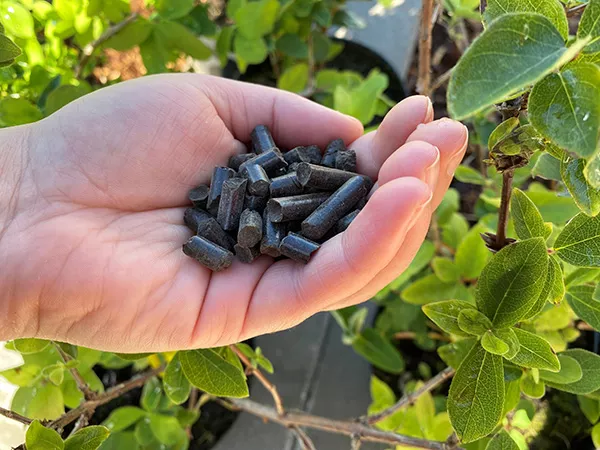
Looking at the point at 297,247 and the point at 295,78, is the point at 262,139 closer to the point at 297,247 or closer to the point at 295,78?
the point at 297,247

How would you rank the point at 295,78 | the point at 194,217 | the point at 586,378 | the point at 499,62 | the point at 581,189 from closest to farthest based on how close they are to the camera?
the point at 499,62 → the point at 581,189 → the point at 586,378 → the point at 194,217 → the point at 295,78

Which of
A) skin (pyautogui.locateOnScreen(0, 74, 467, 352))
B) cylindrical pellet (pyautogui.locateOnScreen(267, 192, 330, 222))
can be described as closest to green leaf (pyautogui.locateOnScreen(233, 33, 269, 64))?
skin (pyautogui.locateOnScreen(0, 74, 467, 352))

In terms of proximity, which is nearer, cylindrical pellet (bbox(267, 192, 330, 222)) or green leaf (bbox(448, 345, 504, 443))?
green leaf (bbox(448, 345, 504, 443))

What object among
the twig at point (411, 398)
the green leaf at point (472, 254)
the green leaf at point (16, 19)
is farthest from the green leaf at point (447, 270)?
the green leaf at point (16, 19)

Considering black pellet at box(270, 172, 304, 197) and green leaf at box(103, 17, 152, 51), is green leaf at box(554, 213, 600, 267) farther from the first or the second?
green leaf at box(103, 17, 152, 51)

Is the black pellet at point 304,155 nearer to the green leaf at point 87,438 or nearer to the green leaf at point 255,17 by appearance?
the green leaf at point 255,17

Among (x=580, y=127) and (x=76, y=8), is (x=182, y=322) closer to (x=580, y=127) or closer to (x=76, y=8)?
(x=580, y=127)

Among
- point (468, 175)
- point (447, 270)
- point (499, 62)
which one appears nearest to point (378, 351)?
point (447, 270)

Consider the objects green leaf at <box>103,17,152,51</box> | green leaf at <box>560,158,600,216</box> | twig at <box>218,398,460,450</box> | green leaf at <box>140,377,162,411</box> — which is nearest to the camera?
green leaf at <box>560,158,600,216</box>
